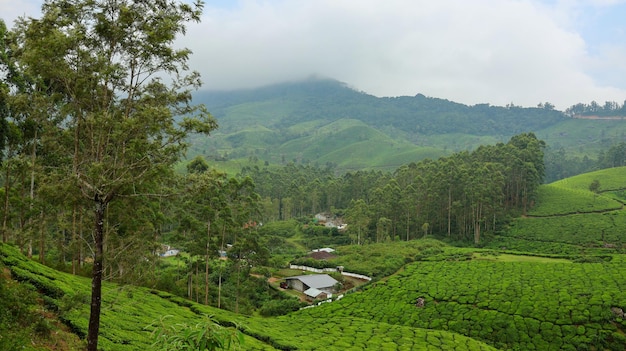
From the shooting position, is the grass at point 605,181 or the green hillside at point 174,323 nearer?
the green hillside at point 174,323

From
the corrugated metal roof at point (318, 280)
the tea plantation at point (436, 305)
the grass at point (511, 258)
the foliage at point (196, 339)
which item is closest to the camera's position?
the foliage at point (196, 339)

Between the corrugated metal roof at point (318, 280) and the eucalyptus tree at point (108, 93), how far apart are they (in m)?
39.6

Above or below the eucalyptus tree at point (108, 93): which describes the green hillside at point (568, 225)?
below

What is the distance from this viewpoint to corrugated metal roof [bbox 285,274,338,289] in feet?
163

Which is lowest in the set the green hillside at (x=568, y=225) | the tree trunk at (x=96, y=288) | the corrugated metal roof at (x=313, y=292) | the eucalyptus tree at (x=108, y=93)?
the corrugated metal roof at (x=313, y=292)

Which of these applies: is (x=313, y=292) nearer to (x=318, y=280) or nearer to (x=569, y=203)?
(x=318, y=280)

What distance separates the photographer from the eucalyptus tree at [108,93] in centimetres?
1138

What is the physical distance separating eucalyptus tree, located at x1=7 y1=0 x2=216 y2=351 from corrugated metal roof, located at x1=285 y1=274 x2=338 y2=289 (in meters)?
39.6

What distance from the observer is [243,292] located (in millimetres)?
40312

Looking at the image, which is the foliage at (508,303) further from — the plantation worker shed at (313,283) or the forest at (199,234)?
the plantation worker shed at (313,283)

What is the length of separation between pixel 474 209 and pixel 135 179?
6745 centimetres

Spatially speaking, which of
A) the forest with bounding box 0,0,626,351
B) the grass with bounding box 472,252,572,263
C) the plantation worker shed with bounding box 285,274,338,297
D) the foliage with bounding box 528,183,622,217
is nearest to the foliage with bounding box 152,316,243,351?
the forest with bounding box 0,0,626,351

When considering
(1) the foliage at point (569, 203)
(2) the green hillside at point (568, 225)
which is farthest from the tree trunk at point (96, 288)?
(1) the foliage at point (569, 203)

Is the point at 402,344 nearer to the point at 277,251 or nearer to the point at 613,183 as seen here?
the point at 277,251
